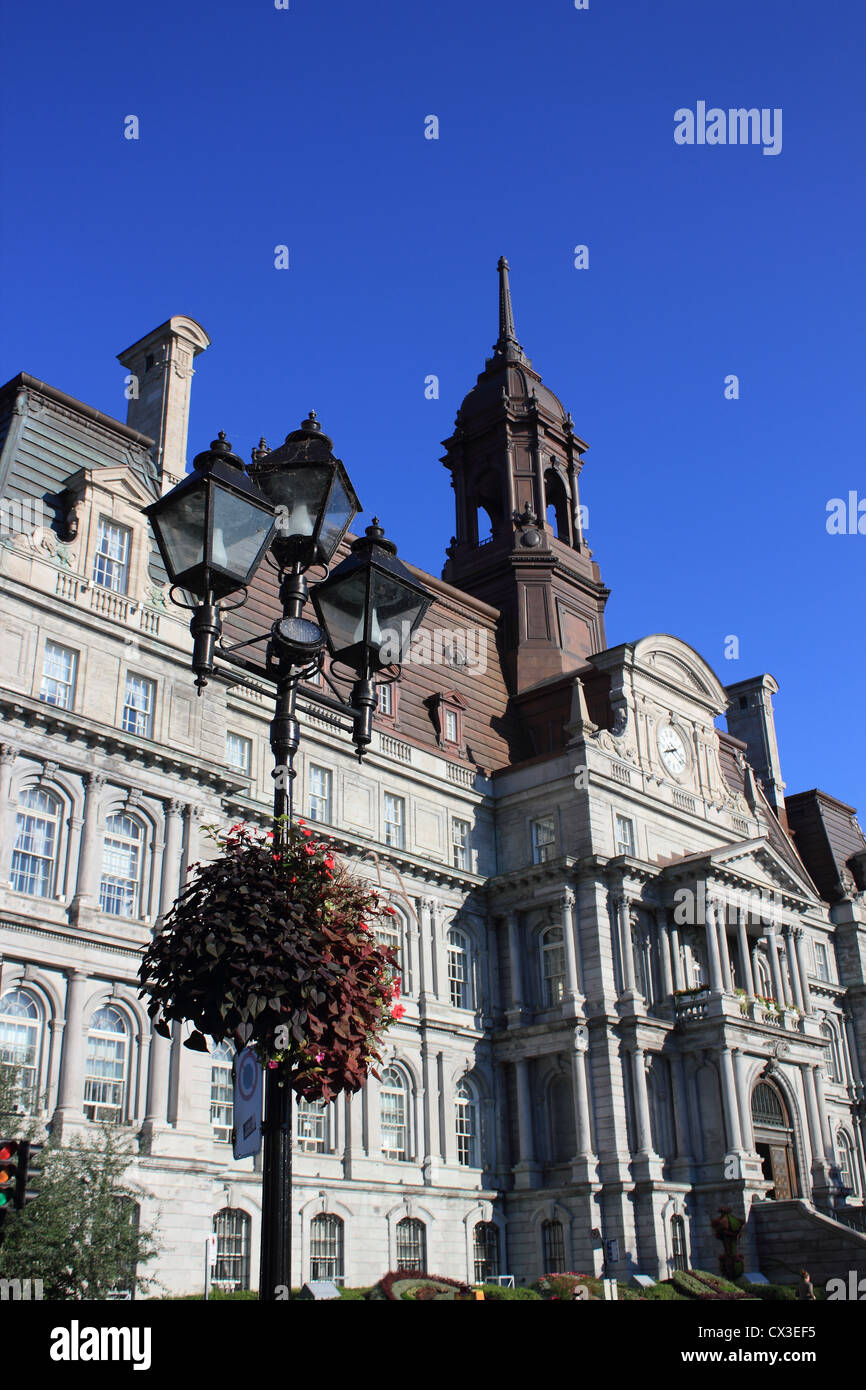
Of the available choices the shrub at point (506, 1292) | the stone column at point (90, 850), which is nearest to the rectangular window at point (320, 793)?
the stone column at point (90, 850)

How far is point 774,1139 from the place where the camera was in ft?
147

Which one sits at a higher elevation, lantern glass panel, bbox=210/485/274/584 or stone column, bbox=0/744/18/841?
stone column, bbox=0/744/18/841

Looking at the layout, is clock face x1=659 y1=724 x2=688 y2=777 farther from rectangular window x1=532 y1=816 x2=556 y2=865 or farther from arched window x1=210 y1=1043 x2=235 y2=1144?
arched window x1=210 y1=1043 x2=235 y2=1144

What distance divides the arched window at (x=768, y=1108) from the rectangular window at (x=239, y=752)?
21208 mm

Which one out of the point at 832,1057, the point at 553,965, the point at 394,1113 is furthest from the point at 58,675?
the point at 832,1057

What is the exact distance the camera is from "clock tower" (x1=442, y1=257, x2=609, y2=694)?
179 feet

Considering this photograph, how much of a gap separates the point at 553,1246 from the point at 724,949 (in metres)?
11.9

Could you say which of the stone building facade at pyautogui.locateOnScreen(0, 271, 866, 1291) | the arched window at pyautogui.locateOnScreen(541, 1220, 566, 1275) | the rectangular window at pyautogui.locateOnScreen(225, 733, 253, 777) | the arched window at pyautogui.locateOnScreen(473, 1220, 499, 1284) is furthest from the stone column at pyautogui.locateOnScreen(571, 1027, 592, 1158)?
the rectangular window at pyautogui.locateOnScreen(225, 733, 253, 777)

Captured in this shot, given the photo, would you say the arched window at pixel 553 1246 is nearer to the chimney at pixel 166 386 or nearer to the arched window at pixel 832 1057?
the arched window at pixel 832 1057

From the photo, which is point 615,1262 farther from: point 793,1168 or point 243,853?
point 243,853

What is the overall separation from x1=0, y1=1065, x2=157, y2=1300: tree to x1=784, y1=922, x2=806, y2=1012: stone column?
3231cm

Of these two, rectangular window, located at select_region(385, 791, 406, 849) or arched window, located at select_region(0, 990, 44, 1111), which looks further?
rectangular window, located at select_region(385, 791, 406, 849)

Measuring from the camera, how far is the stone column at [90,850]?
31344 millimetres
